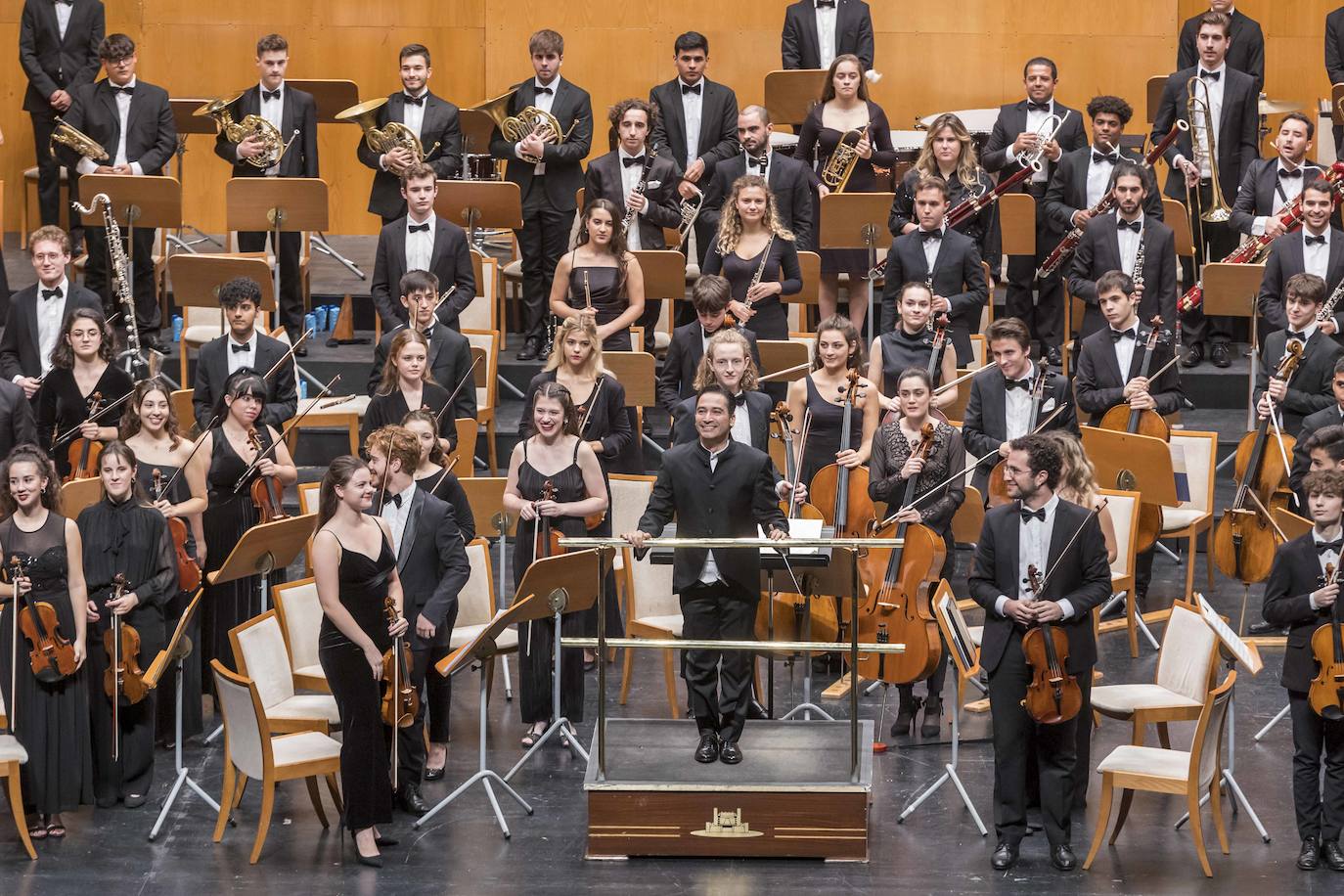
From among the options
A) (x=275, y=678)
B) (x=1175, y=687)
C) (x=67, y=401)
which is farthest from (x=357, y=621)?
(x=1175, y=687)

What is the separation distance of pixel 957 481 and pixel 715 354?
3.12ft

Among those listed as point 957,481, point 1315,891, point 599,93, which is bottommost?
point 1315,891

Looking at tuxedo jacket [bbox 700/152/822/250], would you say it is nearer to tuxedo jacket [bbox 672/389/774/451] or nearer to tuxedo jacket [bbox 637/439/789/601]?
tuxedo jacket [bbox 672/389/774/451]

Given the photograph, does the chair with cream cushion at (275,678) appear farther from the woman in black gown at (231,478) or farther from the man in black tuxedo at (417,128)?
the man in black tuxedo at (417,128)

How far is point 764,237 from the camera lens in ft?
25.8

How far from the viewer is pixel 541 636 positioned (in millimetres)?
6309

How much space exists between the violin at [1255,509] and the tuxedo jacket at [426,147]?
13.1 ft

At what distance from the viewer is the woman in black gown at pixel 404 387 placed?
6.83 metres

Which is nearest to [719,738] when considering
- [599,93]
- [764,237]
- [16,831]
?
[16,831]

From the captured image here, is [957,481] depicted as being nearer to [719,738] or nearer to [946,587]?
[946,587]

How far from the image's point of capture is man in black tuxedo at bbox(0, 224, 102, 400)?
24.5 ft

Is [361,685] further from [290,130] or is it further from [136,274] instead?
[290,130]

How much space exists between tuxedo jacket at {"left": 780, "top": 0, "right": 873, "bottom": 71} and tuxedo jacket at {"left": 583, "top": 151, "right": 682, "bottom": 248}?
1.56 metres

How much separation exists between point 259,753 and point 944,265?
3.68 meters
